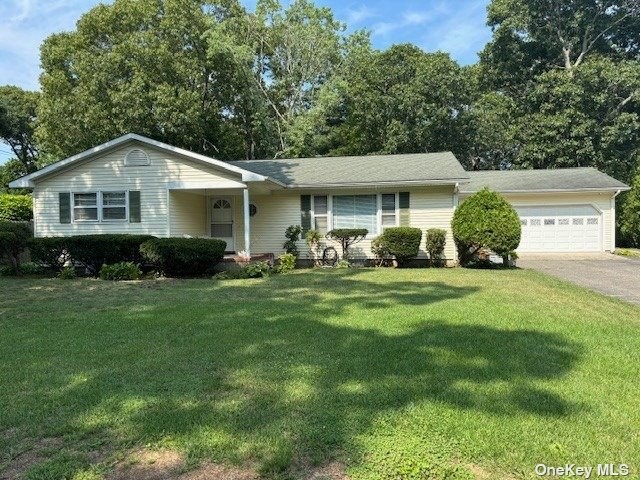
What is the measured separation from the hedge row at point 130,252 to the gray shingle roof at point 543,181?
38.6 feet

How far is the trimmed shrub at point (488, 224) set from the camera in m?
13.5

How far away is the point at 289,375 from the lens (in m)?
4.21

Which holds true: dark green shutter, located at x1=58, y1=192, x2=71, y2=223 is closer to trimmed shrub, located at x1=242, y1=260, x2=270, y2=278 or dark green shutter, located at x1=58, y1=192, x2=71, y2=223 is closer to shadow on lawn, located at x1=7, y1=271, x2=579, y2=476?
trimmed shrub, located at x1=242, y1=260, x2=270, y2=278

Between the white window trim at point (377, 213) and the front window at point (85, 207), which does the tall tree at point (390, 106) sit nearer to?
the white window trim at point (377, 213)

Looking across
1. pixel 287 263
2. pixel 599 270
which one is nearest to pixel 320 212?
pixel 287 263

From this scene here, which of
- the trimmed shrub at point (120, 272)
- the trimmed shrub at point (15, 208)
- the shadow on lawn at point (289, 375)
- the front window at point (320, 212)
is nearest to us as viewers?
the shadow on lawn at point (289, 375)

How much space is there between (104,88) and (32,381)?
22.4 m

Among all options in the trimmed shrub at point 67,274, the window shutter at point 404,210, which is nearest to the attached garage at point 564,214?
the window shutter at point 404,210

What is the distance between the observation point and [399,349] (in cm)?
495

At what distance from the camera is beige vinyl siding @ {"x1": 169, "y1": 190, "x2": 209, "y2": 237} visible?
1482 centimetres

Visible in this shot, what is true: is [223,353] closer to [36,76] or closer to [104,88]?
[104,88]

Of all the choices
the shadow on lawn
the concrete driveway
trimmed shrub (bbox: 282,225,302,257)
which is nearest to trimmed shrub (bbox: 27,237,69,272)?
trimmed shrub (bbox: 282,225,302,257)

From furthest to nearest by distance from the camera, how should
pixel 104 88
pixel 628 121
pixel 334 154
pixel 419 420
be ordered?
pixel 334 154 < pixel 628 121 < pixel 104 88 < pixel 419 420

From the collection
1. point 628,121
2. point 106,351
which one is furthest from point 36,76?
point 628,121
